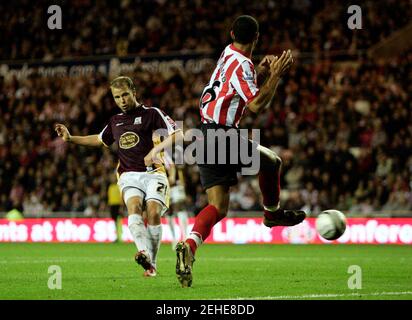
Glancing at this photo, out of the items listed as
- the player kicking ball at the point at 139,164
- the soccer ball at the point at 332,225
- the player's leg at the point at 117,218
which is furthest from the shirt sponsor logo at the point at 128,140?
the player's leg at the point at 117,218

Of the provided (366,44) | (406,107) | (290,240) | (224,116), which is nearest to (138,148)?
(224,116)

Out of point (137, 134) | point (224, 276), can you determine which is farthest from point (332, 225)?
point (137, 134)

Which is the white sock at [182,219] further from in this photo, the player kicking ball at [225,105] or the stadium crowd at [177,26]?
the player kicking ball at [225,105]

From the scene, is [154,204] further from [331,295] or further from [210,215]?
[331,295]

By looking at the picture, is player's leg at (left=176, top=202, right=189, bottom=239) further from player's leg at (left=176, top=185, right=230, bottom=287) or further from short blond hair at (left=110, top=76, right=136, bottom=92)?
player's leg at (left=176, top=185, right=230, bottom=287)

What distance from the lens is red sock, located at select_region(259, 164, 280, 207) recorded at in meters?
9.29

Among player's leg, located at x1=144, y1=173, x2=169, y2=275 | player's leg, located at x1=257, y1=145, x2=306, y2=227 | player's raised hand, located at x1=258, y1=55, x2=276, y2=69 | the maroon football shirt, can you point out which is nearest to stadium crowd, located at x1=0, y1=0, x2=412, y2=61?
the maroon football shirt

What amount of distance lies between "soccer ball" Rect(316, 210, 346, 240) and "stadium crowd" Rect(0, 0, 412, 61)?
14.3m

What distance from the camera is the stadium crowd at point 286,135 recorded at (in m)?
20.8

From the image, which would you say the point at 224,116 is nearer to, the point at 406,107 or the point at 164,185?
the point at 164,185

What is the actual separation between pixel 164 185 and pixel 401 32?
14.7m

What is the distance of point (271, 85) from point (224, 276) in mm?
3196

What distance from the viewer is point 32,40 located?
29.0 m
